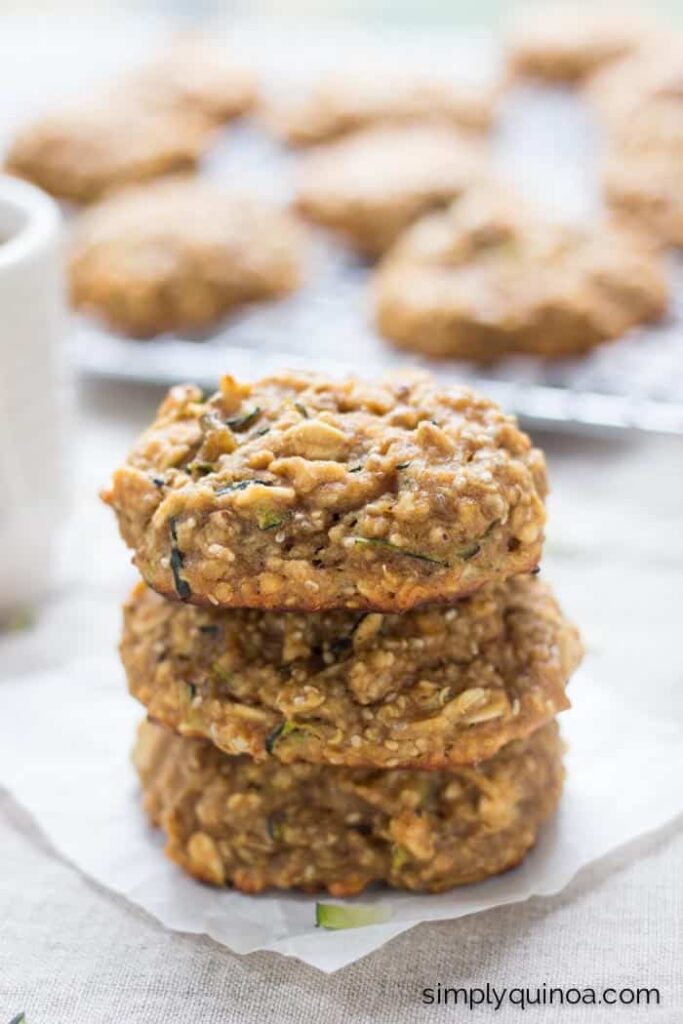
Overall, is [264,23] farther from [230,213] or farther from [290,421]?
[290,421]

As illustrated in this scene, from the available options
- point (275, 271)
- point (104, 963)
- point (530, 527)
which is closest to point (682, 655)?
point (530, 527)

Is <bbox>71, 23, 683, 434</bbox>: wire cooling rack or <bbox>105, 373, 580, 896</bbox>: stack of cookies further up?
<bbox>105, 373, 580, 896</bbox>: stack of cookies

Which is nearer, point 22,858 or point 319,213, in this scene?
point 22,858

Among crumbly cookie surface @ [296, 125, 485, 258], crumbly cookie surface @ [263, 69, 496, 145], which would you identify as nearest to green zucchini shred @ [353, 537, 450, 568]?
crumbly cookie surface @ [296, 125, 485, 258]

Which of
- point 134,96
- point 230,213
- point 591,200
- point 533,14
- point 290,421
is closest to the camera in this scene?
point 290,421

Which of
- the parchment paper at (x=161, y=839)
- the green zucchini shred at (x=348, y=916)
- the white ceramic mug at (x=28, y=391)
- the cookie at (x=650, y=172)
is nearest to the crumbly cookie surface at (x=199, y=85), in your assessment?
the cookie at (x=650, y=172)

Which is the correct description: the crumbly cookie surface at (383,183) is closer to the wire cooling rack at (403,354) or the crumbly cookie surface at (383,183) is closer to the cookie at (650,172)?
the wire cooling rack at (403,354)

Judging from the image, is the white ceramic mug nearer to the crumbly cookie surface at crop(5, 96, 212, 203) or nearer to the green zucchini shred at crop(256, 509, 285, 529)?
the green zucchini shred at crop(256, 509, 285, 529)
